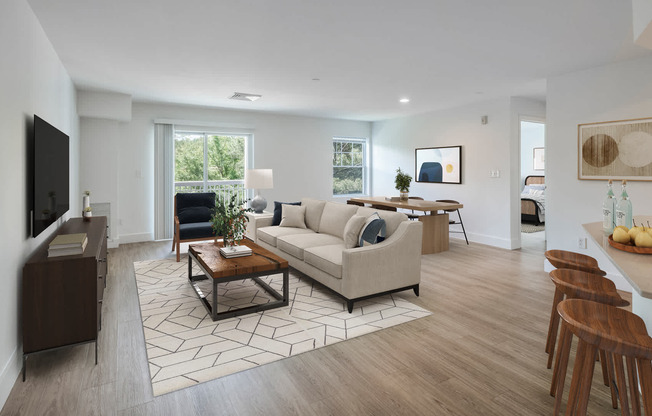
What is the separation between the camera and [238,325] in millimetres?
3033

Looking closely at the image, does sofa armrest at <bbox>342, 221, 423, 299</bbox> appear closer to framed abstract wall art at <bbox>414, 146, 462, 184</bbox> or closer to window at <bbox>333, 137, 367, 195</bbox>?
framed abstract wall art at <bbox>414, 146, 462, 184</bbox>

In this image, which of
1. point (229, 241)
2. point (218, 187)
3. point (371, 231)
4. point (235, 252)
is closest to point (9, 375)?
point (235, 252)

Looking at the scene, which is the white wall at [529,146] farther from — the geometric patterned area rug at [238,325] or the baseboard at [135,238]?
the baseboard at [135,238]

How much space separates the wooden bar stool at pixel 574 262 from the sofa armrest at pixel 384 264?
50.3 inches

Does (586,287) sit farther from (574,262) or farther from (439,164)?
(439,164)

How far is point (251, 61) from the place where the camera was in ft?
13.0

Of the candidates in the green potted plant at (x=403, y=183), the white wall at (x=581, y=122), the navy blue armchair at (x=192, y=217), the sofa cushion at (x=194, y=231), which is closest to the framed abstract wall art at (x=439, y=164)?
the green potted plant at (x=403, y=183)

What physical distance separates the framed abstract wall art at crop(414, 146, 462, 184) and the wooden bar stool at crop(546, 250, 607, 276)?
14.5ft

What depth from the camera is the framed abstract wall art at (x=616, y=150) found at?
3.82 m

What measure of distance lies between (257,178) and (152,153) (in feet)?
6.91

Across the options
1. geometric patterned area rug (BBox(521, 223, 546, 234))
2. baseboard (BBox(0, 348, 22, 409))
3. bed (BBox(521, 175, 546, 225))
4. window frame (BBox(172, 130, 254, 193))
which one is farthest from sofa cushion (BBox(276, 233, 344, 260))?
bed (BBox(521, 175, 546, 225))

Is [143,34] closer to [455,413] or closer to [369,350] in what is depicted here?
[369,350]

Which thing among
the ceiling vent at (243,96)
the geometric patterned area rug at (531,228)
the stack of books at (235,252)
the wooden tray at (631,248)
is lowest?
the geometric patterned area rug at (531,228)

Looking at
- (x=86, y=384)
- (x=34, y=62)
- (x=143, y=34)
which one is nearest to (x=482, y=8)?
(x=143, y=34)
